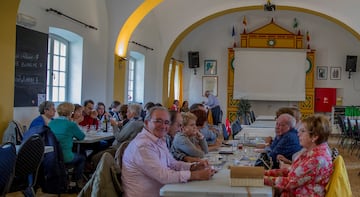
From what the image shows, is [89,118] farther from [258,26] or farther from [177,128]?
[258,26]

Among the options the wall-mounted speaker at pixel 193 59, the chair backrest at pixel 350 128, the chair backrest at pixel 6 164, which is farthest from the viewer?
the wall-mounted speaker at pixel 193 59

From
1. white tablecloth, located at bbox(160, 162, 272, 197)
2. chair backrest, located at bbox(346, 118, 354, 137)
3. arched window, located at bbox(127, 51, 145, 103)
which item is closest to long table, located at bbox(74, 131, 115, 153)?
white tablecloth, located at bbox(160, 162, 272, 197)

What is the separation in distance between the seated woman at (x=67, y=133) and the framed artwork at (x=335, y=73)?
12.3 metres

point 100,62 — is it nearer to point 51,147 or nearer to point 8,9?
point 8,9

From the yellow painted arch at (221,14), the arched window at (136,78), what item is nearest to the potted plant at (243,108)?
the yellow painted arch at (221,14)

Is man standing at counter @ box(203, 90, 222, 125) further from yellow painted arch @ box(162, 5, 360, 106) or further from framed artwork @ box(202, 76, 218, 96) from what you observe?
yellow painted arch @ box(162, 5, 360, 106)

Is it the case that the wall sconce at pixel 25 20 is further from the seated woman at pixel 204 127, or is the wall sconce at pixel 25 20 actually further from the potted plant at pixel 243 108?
the potted plant at pixel 243 108

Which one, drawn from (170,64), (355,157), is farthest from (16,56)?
(170,64)

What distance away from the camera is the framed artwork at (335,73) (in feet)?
52.1

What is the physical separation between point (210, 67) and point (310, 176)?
45.3ft

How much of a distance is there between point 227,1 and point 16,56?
7.73 meters

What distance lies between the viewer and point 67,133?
5344 mm

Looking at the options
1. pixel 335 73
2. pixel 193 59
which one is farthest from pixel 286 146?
pixel 335 73

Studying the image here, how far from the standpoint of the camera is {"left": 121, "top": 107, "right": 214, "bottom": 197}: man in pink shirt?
2.75 meters
